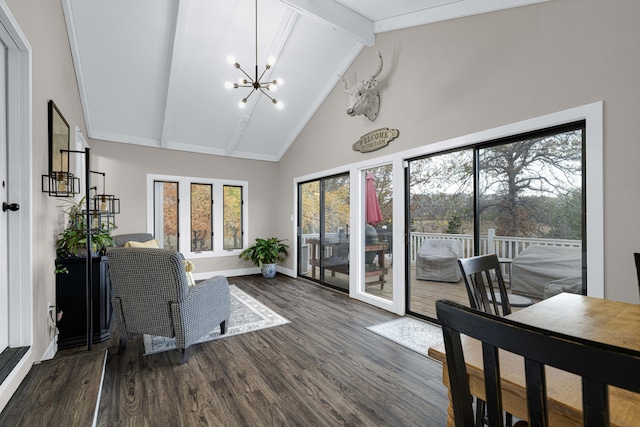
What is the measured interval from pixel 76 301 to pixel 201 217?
3241mm

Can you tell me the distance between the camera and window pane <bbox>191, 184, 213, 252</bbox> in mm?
5844

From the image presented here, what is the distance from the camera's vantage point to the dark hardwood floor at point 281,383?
1.87 metres

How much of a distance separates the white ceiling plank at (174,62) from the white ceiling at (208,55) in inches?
0.5

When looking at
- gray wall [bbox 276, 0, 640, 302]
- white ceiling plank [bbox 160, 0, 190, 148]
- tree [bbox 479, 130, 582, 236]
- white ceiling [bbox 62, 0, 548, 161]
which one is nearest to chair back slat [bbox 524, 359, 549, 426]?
gray wall [bbox 276, 0, 640, 302]

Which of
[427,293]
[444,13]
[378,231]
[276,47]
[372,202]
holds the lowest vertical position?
[427,293]

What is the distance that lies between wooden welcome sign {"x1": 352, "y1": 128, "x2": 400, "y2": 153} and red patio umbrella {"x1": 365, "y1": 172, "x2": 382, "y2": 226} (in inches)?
15.5

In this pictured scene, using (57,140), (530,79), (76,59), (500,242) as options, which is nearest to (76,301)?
(57,140)

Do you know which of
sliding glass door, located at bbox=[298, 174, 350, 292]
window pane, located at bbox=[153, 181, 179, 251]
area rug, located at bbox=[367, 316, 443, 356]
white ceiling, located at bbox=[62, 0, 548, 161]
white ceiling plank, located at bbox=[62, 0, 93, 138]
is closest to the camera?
area rug, located at bbox=[367, 316, 443, 356]

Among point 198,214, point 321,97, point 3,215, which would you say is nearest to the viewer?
point 3,215

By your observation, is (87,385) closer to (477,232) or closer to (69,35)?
(477,232)

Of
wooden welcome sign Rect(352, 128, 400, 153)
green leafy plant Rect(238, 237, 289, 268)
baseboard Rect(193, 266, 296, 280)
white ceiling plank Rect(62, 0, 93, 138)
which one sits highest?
white ceiling plank Rect(62, 0, 93, 138)

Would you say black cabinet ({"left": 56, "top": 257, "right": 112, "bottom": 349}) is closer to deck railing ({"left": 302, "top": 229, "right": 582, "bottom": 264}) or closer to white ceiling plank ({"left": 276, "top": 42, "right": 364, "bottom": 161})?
deck railing ({"left": 302, "top": 229, "right": 582, "bottom": 264})

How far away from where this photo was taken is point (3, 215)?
5.79ft

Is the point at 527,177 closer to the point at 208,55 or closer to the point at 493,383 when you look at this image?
the point at 493,383
